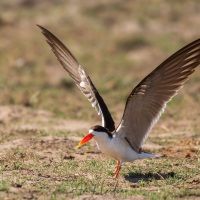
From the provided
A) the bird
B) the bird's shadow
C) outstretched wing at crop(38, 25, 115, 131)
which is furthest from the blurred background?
the bird

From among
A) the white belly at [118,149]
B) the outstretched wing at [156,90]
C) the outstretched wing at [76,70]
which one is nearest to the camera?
the outstretched wing at [156,90]

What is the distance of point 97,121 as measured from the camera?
37.3 feet

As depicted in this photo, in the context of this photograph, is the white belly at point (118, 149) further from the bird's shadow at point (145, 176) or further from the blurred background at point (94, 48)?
the blurred background at point (94, 48)

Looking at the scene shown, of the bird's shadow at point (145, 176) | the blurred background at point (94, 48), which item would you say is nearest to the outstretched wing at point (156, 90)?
the bird's shadow at point (145, 176)

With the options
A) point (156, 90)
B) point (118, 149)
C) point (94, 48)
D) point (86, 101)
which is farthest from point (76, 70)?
point (94, 48)

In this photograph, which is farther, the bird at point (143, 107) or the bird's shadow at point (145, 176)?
the bird's shadow at point (145, 176)

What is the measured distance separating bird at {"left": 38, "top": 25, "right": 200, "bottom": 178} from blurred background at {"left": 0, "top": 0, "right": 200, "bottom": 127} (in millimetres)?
3621

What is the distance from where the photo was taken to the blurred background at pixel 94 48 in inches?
497

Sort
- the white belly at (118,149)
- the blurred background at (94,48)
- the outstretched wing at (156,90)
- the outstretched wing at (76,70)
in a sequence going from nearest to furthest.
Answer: the outstretched wing at (156,90) < the white belly at (118,149) < the outstretched wing at (76,70) < the blurred background at (94,48)

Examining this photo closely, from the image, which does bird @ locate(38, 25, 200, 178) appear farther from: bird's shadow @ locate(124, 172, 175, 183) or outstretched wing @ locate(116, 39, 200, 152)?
bird's shadow @ locate(124, 172, 175, 183)

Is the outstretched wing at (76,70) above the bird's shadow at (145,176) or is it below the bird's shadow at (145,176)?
above

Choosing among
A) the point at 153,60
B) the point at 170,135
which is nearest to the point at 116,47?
the point at 153,60

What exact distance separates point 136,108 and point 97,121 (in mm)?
4508

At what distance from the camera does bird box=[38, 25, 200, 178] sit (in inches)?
266
